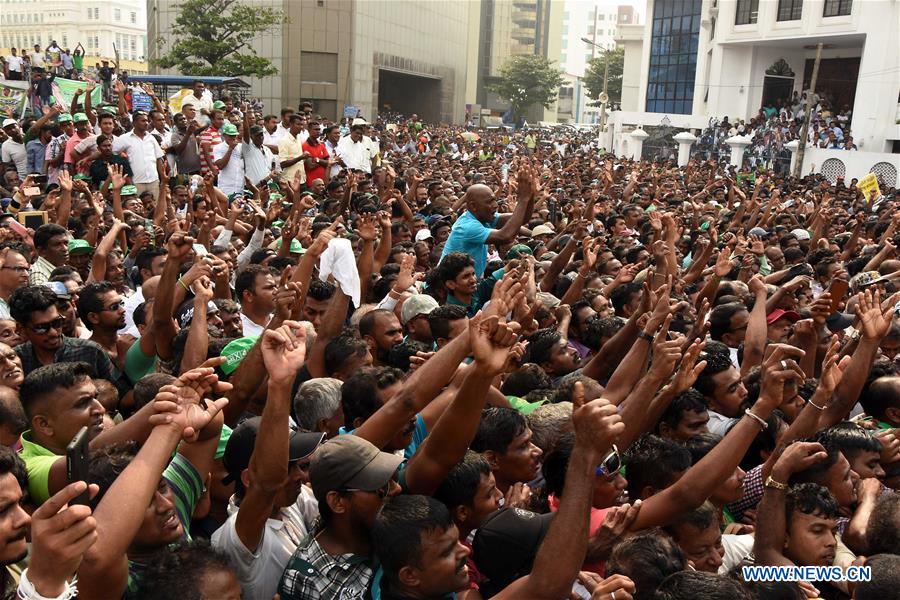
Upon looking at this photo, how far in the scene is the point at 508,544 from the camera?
2629mm

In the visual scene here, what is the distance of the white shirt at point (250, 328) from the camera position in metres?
4.83

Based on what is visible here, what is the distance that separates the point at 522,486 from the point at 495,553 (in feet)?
2.30

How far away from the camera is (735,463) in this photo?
2932 mm

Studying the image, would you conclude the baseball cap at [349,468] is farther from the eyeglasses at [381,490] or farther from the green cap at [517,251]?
the green cap at [517,251]

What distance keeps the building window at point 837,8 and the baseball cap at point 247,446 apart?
30442 millimetres

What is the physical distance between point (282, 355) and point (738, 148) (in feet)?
80.8

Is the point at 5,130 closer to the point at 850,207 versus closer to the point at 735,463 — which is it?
the point at 735,463

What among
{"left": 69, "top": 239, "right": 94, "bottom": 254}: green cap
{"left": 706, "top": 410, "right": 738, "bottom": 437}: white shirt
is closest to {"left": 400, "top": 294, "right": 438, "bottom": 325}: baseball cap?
{"left": 706, "top": 410, "right": 738, "bottom": 437}: white shirt

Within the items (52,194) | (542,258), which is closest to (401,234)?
(542,258)

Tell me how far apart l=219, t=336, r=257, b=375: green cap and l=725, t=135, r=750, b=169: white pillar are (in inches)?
908

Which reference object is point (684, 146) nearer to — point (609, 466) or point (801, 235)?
point (801, 235)

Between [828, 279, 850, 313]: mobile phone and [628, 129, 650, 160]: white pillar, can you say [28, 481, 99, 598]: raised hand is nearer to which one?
[828, 279, 850, 313]: mobile phone

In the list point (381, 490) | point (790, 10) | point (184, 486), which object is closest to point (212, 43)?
point (790, 10)

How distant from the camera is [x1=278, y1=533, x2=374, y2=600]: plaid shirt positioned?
2.46 metres
